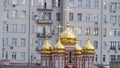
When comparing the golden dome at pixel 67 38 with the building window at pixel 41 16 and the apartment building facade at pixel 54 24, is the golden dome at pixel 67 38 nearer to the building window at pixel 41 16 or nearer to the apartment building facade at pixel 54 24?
the apartment building facade at pixel 54 24

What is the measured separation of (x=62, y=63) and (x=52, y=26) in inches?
683

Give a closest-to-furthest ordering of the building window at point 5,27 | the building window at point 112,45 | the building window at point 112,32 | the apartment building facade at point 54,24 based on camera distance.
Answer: the building window at point 5,27 < the apartment building facade at point 54,24 < the building window at point 112,45 < the building window at point 112,32


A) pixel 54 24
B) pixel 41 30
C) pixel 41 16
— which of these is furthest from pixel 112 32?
pixel 41 16

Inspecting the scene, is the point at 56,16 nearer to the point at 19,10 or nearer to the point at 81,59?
the point at 19,10

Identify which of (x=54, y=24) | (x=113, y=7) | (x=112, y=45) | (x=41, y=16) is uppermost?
(x=113, y=7)

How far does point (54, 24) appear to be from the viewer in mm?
105375

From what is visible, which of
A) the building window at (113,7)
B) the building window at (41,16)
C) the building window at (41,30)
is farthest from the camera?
the building window at (113,7)

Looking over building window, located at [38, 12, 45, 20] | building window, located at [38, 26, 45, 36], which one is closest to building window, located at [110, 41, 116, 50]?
building window, located at [38, 26, 45, 36]

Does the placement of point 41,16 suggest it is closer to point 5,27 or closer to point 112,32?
point 5,27

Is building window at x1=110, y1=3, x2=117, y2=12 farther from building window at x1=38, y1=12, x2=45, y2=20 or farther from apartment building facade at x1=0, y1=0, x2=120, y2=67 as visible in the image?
building window at x1=38, y1=12, x2=45, y2=20

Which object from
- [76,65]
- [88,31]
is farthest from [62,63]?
[88,31]

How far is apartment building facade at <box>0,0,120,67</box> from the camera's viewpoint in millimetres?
103750

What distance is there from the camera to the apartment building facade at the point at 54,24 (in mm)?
103750

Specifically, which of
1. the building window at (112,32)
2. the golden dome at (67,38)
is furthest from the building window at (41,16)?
the golden dome at (67,38)
